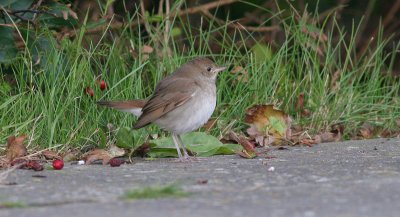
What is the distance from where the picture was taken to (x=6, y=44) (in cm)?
672

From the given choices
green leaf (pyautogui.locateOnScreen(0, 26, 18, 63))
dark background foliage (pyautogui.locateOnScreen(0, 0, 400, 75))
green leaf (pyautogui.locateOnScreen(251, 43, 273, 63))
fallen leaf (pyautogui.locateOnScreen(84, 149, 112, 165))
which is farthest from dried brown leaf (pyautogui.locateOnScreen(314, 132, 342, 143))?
green leaf (pyautogui.locateOnScreen(0, 26, 18, 63))

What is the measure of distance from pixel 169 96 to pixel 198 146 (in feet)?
1.28

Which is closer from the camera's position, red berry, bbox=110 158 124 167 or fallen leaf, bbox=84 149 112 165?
red berry, bbox=110 158 124 167

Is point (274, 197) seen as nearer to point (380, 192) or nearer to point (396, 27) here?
point (380, 192)

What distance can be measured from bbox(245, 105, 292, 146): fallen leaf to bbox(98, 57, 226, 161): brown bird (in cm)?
50

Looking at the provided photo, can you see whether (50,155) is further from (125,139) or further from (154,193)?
(154,193)

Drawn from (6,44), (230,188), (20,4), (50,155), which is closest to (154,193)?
(230,188)

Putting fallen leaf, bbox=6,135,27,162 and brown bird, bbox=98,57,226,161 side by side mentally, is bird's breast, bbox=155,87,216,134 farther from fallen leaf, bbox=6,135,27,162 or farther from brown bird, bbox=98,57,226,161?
fallen leaf, bbox=6,135,27,162

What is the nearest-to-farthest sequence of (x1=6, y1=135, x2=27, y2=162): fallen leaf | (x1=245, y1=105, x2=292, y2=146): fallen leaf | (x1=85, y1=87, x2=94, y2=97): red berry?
(x1=6, y1=135, x2=27, y2=162): fallen leaf, (x1=85, y1=87, x2=94, y2=97): red berry, (x1=245, y1=105, x2=292, y2=146): fallen leaf

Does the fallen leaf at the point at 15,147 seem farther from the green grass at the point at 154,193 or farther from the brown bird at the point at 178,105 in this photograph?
the green grass at the point at 154,193

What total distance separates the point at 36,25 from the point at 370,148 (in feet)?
8.72

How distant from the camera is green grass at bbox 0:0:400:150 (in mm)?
6055

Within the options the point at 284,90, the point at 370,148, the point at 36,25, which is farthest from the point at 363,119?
the point at 36,25

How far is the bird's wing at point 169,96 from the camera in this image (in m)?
6.00
